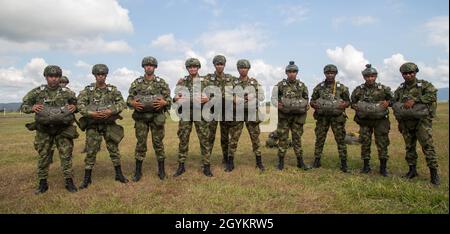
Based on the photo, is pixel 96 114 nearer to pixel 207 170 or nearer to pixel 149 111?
pixel 149 111

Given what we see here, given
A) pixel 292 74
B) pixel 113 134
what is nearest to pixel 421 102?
pixel 292 74

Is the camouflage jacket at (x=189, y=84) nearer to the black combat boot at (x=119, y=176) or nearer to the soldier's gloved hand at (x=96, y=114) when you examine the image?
the soldier's gloved hand at (x=96, y=114)

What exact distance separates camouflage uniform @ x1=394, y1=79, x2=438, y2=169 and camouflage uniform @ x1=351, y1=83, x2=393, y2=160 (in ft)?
1.32

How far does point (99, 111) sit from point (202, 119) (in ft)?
8.53

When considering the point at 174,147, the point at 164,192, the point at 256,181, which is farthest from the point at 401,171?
the point at 174,147

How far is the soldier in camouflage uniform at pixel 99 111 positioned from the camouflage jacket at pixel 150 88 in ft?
1.33

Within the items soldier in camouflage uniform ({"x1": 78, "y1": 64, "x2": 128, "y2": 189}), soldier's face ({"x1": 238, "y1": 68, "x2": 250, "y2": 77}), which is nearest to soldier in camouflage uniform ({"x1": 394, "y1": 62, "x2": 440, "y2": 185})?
soldier's face ({"x1": 238, "y1": 68, "x2": 250, "y2": 77})

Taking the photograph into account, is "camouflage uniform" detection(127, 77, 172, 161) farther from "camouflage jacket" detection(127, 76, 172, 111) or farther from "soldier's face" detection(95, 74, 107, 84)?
"soldier's face" detection(95, 74, 107, 84)

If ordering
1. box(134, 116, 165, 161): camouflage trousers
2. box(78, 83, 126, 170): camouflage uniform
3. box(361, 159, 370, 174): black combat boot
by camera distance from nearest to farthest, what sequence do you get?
box(78, 83, 126, 170): camouflage uniform, box(134, 116, 165, 161): camouflage trousers, box(361, 159, 370, 174): black combat boot

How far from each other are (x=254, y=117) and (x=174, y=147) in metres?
6.64

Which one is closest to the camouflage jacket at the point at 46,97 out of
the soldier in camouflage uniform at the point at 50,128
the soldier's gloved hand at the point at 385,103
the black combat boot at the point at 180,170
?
the soldier in camouflage uniform at the point at 50,128

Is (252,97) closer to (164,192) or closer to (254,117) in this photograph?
(254,117)

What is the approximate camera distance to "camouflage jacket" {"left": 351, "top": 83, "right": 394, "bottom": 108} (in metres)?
9.41
